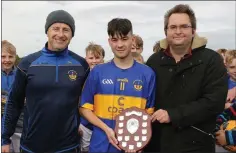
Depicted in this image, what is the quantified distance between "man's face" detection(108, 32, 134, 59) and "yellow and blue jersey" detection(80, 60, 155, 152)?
0.14 metres

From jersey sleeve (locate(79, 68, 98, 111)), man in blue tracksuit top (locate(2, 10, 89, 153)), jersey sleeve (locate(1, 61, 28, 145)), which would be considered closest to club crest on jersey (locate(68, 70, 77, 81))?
man in blue tracksuit top (locate(2, 10, 89, 153))

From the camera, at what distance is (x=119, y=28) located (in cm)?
329

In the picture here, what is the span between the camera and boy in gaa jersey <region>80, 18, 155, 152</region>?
321cm

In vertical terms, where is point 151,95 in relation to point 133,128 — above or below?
above

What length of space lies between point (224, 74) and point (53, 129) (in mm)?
1782

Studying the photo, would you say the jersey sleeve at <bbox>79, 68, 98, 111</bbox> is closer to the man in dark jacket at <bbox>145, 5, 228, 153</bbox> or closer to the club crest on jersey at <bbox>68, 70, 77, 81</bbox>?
the club crest on jersey at <bbox>68, 70, 77, 81</bbox>

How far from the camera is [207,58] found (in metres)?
3.12

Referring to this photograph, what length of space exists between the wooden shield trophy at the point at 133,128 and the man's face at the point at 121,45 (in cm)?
55

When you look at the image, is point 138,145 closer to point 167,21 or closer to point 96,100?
point 96,100

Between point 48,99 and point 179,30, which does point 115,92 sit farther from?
point 179,30

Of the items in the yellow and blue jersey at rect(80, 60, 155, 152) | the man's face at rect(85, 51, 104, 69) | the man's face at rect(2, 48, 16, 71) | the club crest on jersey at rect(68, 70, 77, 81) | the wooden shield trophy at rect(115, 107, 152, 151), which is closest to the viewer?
the wooden shield trophy at rect(115, 107, 152, 151)

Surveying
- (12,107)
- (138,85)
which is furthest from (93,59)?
(138,85)

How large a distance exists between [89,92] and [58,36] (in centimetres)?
68

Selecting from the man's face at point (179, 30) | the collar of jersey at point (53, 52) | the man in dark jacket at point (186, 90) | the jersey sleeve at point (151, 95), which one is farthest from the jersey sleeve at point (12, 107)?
the man's face at point (179, 30)
